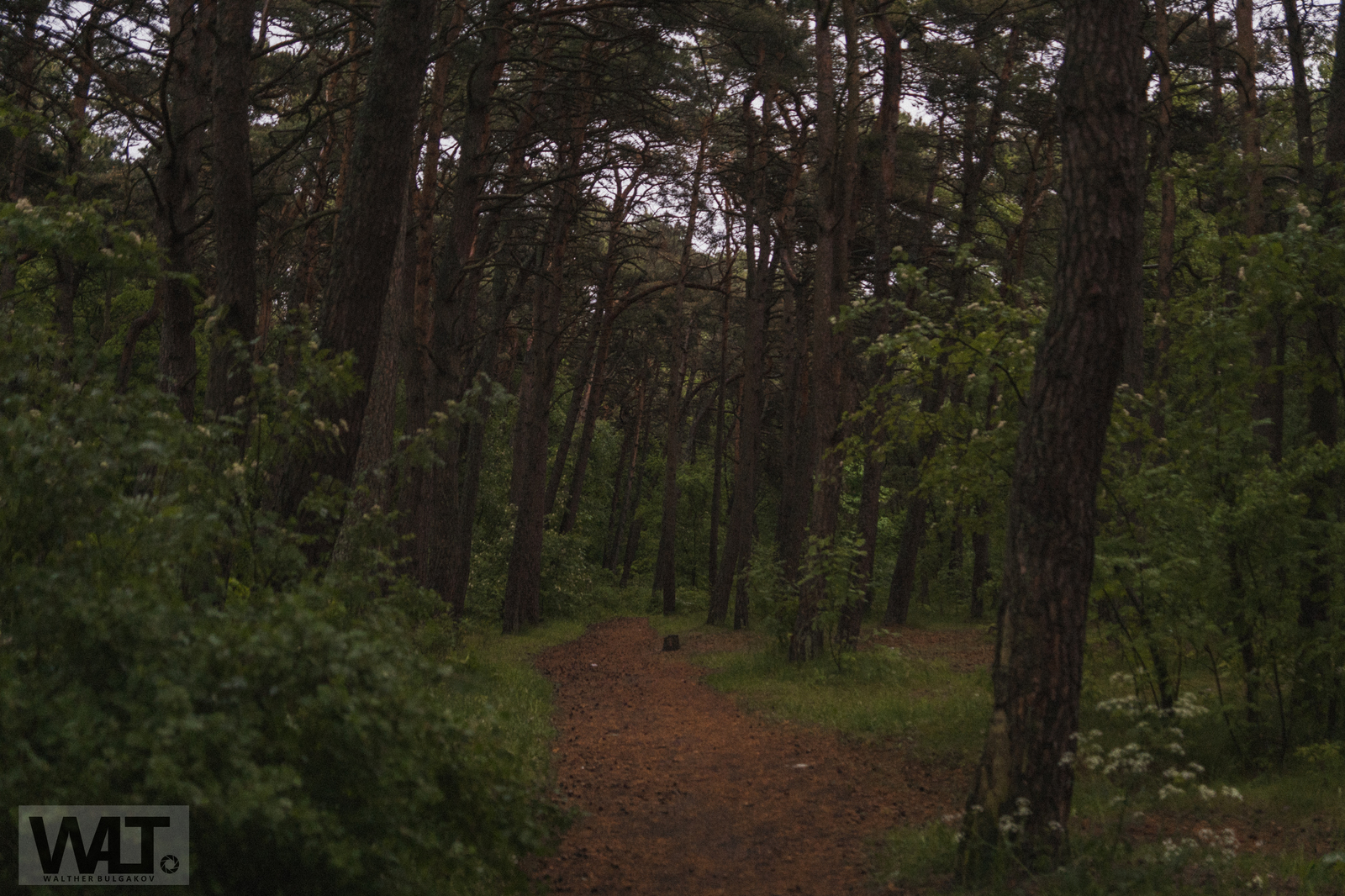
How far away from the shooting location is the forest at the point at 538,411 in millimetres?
3373

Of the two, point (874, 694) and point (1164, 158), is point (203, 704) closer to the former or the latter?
point (874, 694)

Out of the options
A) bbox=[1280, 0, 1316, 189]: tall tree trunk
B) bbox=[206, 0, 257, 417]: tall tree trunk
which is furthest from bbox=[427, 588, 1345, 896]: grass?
bbox=[1280, 0, 1316, 189]: tall tree trunk

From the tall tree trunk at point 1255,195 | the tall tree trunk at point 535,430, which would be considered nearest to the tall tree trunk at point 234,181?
the tall tree trunk at point 1255,195

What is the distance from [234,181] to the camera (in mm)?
8102

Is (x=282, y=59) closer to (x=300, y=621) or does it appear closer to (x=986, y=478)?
(x=986, y=478)

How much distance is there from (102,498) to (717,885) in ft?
14.0

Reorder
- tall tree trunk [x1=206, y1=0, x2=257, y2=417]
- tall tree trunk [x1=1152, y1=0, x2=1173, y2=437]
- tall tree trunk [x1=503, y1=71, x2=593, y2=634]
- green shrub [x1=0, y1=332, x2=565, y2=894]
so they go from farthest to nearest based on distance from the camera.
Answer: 1. tall tree trunk [x1=503, y1=71, x2=593, y2=634]
2. tall tree trunk [x1=1152, y1=0, x2=1173, y2=437]
3. tall tree trunk [x1=206, y1=0, x2=257, y2=417]
4. green shrub [x1=0, y1=332, x2=565, y2=894]

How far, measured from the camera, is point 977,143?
19.6 m

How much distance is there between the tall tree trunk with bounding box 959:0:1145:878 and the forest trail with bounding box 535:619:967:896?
1.20 m

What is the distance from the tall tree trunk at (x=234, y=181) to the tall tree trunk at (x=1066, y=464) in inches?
236

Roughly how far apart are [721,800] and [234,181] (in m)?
6.57

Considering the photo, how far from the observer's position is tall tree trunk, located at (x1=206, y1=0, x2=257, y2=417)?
7.88 m

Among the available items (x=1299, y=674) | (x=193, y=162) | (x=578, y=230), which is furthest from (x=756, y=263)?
(x=1299, y=674)

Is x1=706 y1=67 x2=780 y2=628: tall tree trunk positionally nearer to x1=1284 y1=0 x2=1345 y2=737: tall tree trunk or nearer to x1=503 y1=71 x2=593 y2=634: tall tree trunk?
x1=503 y1=71 x2=593 y2=634: tall tree trunk
